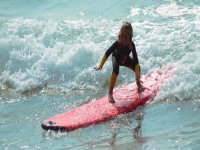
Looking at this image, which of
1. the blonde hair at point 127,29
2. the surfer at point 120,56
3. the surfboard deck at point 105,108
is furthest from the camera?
the surfer at point 120,56

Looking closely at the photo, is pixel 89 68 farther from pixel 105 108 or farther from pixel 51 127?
pixel 51 127

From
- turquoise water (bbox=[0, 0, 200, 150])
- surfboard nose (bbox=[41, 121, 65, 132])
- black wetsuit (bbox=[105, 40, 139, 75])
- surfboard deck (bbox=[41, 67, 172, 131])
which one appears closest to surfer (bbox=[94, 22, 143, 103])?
black wetsuit (bbox=[105, 40, 139, 75])

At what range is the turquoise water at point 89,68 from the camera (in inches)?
273

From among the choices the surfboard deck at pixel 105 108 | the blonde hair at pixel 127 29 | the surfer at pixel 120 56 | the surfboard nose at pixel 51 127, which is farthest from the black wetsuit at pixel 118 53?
the surfboard nose at pixel 51 127

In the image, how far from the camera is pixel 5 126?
8117 mm

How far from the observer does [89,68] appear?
10.9 m

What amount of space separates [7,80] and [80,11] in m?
4.84

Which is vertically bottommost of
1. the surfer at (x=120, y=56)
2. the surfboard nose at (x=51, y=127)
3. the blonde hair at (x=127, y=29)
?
the surfboard nose at (x=51, y=127)

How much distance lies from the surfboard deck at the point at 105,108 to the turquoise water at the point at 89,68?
0.43ft

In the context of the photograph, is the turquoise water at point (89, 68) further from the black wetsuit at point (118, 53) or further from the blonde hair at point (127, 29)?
the blonde hair at point (127, 29)

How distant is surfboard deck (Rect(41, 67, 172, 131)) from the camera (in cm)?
755

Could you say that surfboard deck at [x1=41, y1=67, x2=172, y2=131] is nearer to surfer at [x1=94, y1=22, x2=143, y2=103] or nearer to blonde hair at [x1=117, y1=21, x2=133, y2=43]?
surfer at [x1=94, y1=22, x2=143, y2=103]

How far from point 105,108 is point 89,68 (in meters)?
2.92

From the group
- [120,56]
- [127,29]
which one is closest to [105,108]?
[120,56]
